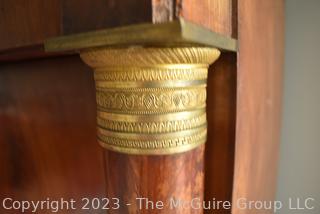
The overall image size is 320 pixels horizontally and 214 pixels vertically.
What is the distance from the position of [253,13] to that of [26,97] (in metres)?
0.51

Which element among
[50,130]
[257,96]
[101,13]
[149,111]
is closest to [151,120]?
[149,111]

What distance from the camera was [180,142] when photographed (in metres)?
0.29

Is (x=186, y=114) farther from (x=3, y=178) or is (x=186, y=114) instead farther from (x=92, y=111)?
(x=3, y=178)

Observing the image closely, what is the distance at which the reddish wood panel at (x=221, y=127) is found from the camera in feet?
1.22

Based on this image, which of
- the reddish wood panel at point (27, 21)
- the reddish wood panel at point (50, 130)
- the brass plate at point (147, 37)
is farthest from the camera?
the reddish wood panel at point (50, 130)

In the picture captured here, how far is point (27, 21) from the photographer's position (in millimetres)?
386

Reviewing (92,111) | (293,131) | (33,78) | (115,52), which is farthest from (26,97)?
(293,131)

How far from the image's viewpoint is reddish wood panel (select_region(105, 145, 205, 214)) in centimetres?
30

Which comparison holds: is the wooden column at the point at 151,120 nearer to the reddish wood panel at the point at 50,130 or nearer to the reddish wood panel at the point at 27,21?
the reddish wood panel at the point at 27,21

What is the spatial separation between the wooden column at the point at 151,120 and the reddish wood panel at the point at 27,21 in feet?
0.28

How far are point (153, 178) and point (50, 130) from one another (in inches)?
14.6

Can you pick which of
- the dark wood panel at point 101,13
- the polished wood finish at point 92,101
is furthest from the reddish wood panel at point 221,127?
the dark wood panel at point 101,13

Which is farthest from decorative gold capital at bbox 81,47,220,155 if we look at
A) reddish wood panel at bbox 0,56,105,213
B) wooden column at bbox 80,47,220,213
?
reddish wood panel at bbox 0,56,105,213

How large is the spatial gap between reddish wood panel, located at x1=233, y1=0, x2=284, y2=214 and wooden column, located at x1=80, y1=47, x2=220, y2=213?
0.10 m
